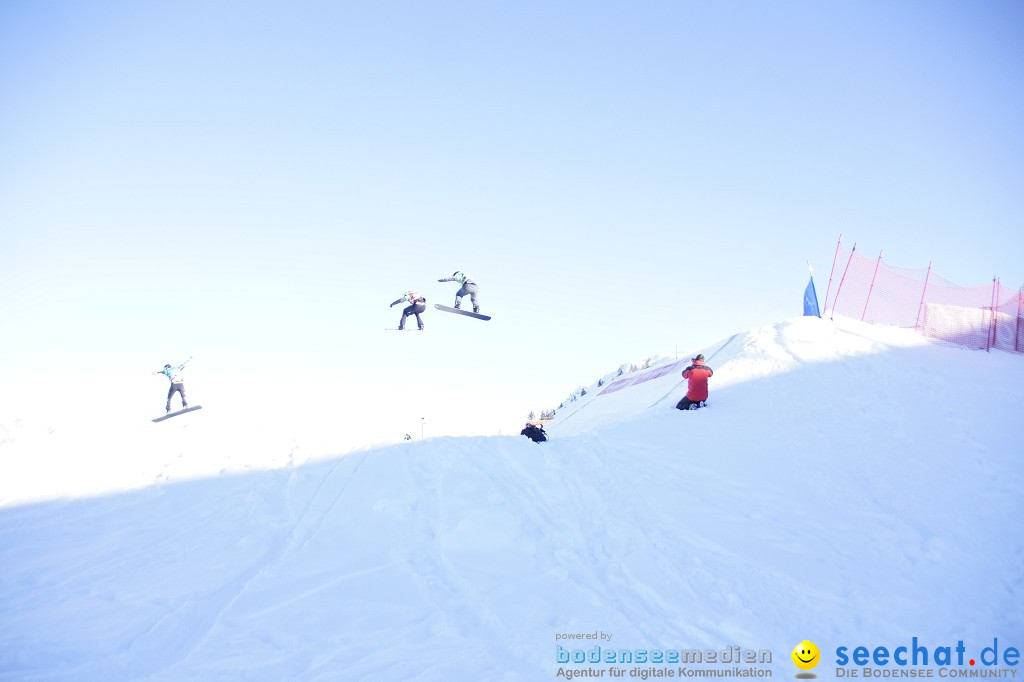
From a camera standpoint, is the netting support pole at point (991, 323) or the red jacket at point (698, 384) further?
the netting support pole at point (991, 323)

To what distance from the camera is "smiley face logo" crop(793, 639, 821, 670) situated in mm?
5117

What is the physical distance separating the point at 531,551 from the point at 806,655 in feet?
10.4

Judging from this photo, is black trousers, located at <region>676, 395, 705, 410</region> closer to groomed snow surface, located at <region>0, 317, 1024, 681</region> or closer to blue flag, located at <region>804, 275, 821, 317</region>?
groomed snow surface, located at <region>0, 317, 1024, 681</region>

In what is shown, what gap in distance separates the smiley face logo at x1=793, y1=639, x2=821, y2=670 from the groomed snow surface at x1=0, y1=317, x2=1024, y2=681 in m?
0.09

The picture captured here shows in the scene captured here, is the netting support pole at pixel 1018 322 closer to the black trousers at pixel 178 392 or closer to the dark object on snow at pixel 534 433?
the dark object on snow at pixel 534 433

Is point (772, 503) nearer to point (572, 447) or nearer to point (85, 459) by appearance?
point (572, 447)

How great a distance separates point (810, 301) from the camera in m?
21.0

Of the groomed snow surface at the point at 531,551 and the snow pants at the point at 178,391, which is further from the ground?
the snow pants at the point at 178,391

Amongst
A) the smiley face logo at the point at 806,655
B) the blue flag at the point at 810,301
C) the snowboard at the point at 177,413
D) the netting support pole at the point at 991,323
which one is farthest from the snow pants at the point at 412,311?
the netting support pole at the point at 991,323

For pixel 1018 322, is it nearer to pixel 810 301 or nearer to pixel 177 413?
pixel 810 301

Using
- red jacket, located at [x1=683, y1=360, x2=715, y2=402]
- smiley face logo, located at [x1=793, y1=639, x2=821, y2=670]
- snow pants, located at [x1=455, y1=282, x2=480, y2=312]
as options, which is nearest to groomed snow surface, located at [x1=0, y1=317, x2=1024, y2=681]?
smiley face logo, located at [x1=793, y1=639, x2=821, y2=670]

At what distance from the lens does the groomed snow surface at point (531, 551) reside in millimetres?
5352

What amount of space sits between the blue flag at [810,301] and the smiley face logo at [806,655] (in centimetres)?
1785

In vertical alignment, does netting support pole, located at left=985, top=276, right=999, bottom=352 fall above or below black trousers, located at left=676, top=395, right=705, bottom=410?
above
